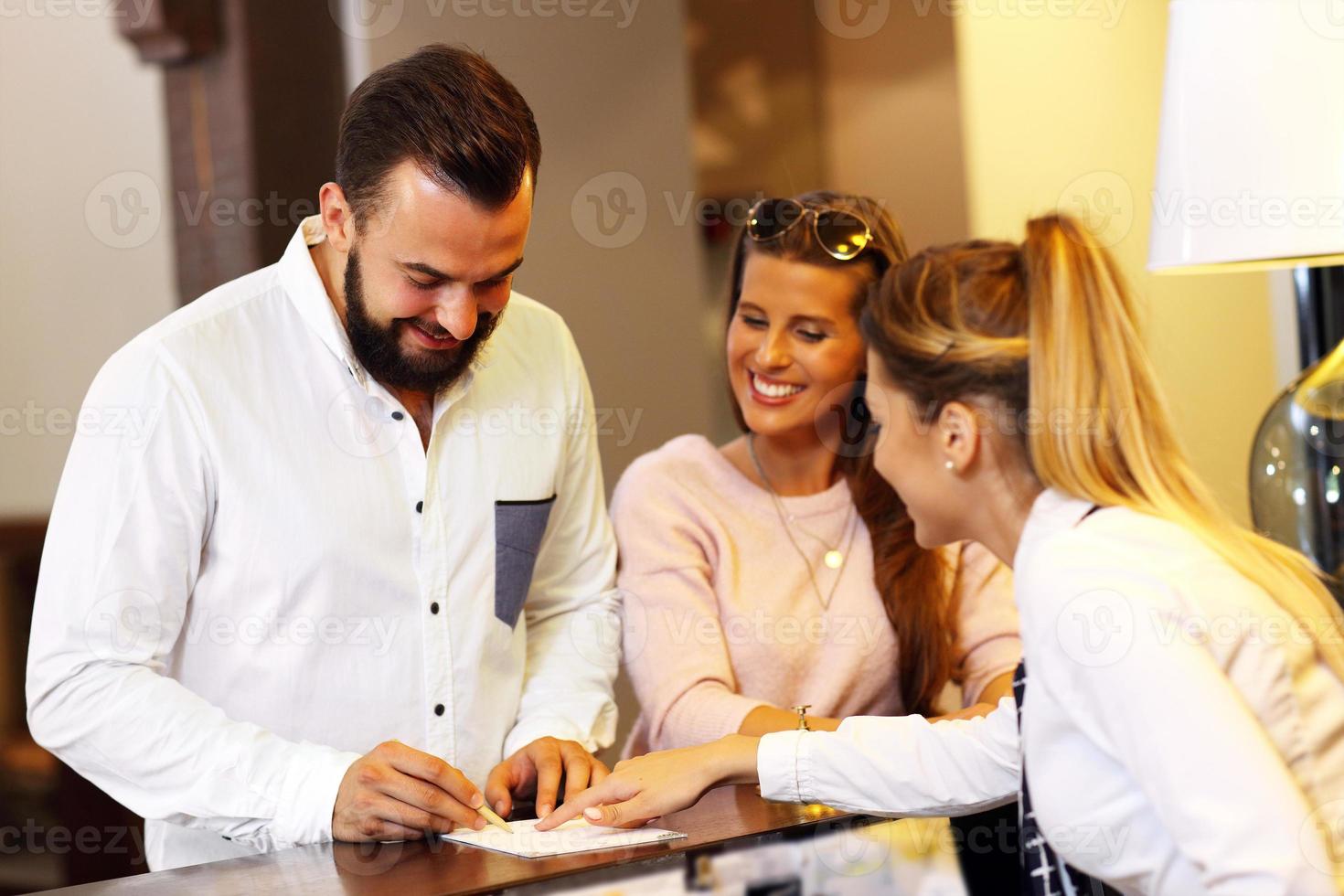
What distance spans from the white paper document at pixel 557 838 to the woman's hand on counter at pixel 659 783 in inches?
0.6

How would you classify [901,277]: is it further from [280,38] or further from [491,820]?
[280,38]

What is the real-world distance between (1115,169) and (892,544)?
223 cm

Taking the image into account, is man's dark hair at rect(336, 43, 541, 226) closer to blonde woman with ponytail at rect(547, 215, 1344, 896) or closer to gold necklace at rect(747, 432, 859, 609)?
blonde woman with ponytail at rect(547, 215, 1344, 896)

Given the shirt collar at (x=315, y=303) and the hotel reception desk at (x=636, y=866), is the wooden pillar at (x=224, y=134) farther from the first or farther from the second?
the hotel reception desk at (x=636, y=866)

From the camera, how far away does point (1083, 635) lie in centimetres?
109

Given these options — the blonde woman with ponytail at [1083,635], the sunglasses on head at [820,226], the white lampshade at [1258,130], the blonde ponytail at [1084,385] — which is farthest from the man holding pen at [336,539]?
the white lampshade at [1258,130]

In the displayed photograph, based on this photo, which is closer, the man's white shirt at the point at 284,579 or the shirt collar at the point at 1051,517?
the shirt collar at the point at 1051,517

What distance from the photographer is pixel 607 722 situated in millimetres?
1834

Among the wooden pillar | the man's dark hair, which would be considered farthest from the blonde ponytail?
the wooden pillar

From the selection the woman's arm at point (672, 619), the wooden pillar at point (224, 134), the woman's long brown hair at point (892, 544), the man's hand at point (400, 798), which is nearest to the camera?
the man's hand at point (400, 798)

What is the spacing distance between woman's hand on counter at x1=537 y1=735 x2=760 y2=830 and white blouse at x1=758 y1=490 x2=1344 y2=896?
39 cm

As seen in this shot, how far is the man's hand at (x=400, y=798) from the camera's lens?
135 cm

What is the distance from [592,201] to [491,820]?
1.86 meters

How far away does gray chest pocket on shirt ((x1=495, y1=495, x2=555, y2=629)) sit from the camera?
68.8 inches
